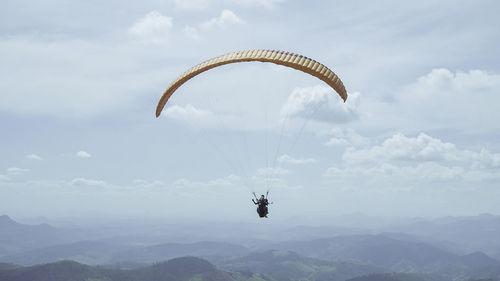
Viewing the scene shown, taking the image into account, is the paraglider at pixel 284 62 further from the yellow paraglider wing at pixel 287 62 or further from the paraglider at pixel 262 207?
the paraglider at pixel 262 207

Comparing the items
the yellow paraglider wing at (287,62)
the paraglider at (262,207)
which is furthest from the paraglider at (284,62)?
the paraglider at (262,207)

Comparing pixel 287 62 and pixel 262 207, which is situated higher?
pixel 287 62

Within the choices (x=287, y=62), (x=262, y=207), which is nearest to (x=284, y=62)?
(x=287, y=62)

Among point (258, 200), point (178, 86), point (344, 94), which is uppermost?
point (178, 86)

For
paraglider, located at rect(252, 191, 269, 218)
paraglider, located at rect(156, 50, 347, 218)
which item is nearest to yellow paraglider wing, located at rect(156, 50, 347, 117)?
paraglider, located at rect(156, 50, 347, 218)

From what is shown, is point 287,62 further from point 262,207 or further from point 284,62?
point 262,207

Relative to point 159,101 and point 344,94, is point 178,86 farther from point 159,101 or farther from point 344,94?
point 344,94

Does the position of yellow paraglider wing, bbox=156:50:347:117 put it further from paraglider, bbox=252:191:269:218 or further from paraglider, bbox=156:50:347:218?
paraglider, bbox=252:191:269:218

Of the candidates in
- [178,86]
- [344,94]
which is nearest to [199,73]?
[178,86]

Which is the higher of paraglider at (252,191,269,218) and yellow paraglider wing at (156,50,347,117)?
yellow paraglider wing at (156,50,347,117)

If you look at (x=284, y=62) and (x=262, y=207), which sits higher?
(x=284, y=62)

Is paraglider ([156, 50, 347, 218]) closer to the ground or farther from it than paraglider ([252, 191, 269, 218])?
farther from it
